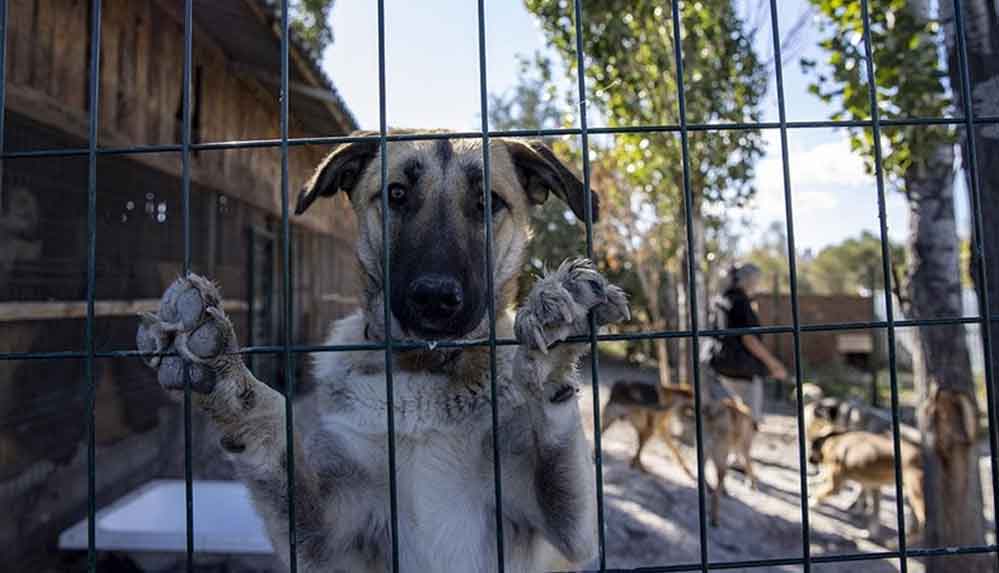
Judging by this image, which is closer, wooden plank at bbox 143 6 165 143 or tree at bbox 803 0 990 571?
tree at bbox 803 0 990 571

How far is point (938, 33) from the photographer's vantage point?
3.74 meters

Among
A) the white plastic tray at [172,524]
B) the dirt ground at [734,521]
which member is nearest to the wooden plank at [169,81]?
the white plastic tray at [172,524]

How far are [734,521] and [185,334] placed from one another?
5.42m

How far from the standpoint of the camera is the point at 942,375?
4.12 metres

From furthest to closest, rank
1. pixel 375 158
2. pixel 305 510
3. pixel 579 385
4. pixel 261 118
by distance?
pixel 261 118 → pixel 375 158 → pixel 305 510 → pixel 579 385

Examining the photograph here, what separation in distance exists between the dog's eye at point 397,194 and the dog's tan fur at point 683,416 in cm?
447

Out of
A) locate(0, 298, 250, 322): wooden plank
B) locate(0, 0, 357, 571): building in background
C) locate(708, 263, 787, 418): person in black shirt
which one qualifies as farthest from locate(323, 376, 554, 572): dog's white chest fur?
locate(708, 263, 787, 418): person in black shirt

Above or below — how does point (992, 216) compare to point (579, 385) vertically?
above

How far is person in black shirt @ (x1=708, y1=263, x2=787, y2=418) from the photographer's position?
237 inches

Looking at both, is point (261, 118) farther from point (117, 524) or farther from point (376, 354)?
point (376, 354)

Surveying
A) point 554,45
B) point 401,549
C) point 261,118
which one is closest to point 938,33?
point 401,549

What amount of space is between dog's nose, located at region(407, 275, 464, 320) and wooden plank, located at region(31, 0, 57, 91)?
3188 mm

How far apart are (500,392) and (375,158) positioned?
107cm

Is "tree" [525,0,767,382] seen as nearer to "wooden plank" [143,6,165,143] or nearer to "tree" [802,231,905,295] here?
"wooden plank" [143,6,165,143]
